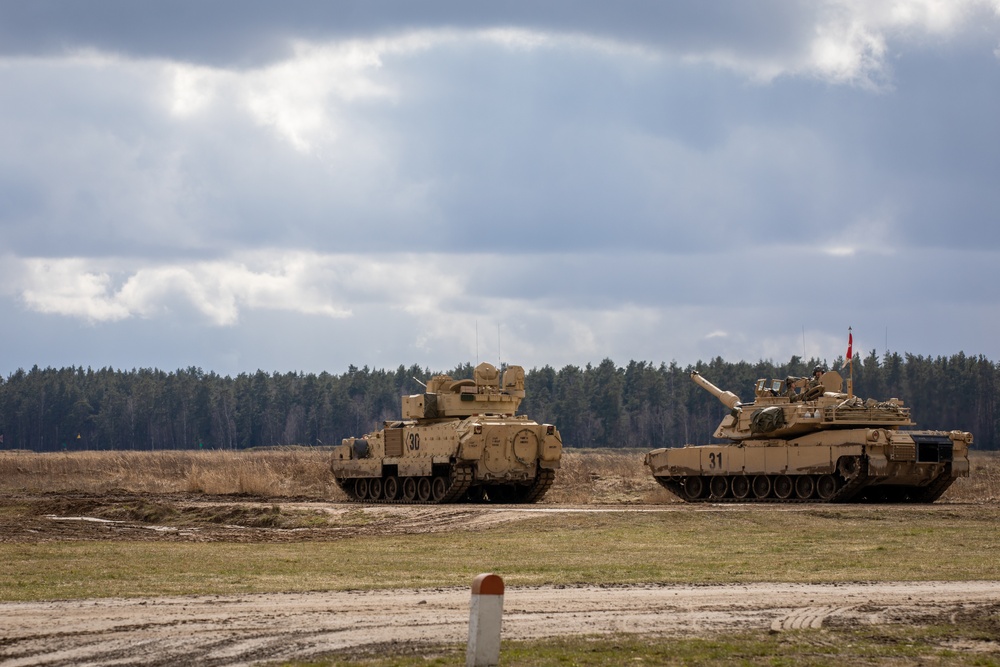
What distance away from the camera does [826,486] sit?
4119 centimetres

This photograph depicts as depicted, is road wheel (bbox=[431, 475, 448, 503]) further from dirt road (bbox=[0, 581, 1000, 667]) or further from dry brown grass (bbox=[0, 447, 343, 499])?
dirt road (bbox=[0, 581, 1000, 667])

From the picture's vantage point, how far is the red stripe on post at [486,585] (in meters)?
11.8

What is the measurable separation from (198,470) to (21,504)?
14479mm

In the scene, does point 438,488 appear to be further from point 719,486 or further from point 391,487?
point 719,486

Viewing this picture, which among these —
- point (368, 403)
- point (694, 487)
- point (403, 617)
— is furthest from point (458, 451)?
point (368, 403)

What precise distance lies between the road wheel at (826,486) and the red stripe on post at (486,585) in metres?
30.4

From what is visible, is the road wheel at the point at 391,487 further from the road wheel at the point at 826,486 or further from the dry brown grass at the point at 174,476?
the road wheel at the point at 826,486

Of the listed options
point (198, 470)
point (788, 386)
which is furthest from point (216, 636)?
point (198, 470)

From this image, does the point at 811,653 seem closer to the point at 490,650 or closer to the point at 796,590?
the point at 490,650

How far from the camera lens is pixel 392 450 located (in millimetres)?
46250

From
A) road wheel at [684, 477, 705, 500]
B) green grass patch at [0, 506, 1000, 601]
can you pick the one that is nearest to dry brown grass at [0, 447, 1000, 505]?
road wheel at [684, 477, 705, 500]

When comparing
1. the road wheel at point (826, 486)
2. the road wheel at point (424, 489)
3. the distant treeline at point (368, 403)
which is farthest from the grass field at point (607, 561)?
the distant treeline at point (368, 403)

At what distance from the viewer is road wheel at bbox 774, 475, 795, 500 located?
41.9 m

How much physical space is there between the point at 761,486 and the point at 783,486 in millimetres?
761
